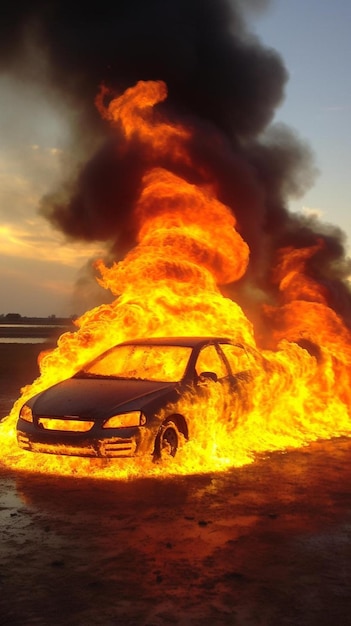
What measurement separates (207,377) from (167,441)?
1.05 meters

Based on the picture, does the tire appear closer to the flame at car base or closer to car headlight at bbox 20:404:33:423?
the flame at car base

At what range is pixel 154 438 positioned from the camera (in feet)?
26.3

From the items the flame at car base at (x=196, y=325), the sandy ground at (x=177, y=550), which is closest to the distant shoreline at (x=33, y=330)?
the flame at car base at (x=196, y=325)

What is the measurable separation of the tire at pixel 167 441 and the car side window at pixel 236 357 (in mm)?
1764

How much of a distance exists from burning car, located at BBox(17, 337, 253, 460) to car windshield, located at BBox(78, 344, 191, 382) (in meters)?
0.01

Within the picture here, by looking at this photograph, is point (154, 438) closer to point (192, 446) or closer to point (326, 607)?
point (192, 446)

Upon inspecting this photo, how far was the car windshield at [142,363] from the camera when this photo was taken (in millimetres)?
9391

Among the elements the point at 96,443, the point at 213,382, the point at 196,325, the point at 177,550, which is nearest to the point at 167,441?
the point at 96,443

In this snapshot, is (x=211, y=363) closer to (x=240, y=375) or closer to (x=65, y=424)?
(x=240, y=375)

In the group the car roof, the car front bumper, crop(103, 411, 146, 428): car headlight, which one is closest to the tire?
the car front bumper

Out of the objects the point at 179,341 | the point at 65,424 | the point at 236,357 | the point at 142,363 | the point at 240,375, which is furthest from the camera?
the point at 236,357

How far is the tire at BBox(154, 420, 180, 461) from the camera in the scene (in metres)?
8.10

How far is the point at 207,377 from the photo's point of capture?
8953mm

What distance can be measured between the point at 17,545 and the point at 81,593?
1.15 meters
